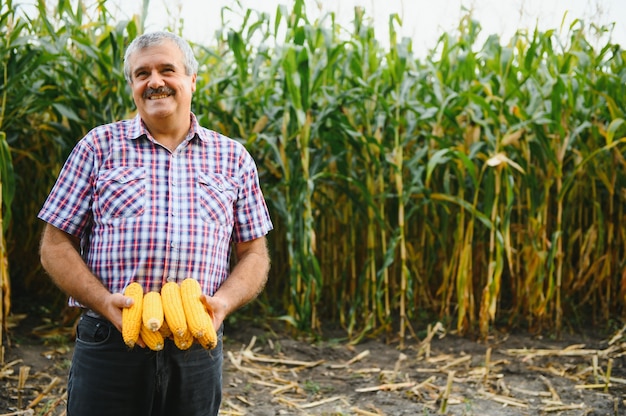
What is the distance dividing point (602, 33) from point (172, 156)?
16.0 feet

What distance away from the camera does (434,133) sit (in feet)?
16.2

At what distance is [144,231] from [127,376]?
450 mm

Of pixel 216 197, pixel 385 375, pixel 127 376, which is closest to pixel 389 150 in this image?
pixel 385 375

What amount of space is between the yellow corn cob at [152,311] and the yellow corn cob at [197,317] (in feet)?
0.23

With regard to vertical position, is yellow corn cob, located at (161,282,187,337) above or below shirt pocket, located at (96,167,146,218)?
below

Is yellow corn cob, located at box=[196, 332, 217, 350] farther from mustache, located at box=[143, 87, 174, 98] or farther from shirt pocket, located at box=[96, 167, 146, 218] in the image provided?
mustache, located at box=[143, 87, 174, 98]

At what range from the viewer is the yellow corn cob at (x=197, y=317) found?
→ 5.60 ft

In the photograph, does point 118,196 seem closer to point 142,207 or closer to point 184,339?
point 142,207

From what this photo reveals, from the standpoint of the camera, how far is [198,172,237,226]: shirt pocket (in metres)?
2.03

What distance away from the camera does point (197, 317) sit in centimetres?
172

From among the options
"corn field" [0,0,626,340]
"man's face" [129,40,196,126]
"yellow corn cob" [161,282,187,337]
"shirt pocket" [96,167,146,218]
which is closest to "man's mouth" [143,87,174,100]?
"man's face" [129,40,196,126]

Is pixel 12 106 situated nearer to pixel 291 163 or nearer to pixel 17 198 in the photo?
pixel 17 198

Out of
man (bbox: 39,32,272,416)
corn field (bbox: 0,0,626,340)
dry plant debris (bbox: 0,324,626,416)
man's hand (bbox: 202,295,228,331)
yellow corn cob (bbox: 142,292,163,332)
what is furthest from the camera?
corn field (bbox: 0,0,626,340)

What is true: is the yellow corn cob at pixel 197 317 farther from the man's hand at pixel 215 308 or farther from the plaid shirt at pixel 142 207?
the plaid shirt at pixel 142 207
